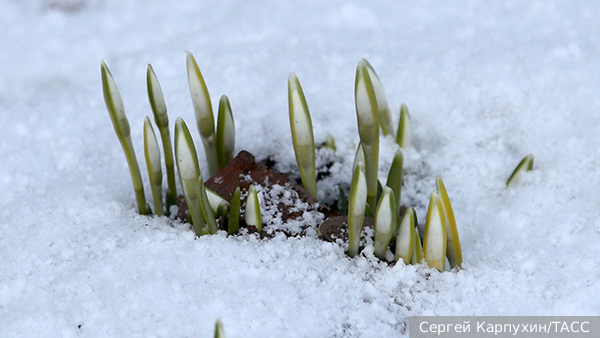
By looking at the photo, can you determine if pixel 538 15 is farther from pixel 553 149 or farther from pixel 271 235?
pixel 271 235

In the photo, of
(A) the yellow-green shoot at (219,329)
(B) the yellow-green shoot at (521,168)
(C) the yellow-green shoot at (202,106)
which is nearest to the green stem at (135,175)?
(C) the yellow-green shoot at (202,106)

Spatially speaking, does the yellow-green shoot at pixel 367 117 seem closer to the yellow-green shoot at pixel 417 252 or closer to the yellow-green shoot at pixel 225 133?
the yellow-green shoot at pixel 417 252

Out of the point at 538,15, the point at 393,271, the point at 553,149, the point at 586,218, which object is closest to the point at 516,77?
the point at 553,149

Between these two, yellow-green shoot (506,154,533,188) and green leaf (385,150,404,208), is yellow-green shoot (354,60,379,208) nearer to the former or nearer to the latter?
green leaf (385,150,404,208)

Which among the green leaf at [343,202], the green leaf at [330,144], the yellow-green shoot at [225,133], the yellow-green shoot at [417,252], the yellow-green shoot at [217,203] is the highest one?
the yellow-green shoot at [225,133]

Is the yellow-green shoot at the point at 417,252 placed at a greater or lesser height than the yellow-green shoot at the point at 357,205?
lesser

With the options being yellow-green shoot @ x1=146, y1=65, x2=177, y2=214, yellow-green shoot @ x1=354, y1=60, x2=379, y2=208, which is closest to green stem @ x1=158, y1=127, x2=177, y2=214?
yellow-green shoot @ x1=146, y1=65, x2=177, y2=214

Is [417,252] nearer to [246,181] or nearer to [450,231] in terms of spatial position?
[450,231]

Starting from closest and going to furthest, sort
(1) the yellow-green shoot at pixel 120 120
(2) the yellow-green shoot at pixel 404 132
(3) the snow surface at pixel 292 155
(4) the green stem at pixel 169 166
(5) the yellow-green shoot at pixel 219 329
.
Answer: (5) the yellow-green shoot at pixel 219 329, (3) the snow surface at pixel 292 155, (1) the yellow-green shoot at pixel 120 120, (4) the green stem at pixel 169 166, (2) the yellow-green shoot at pixel 404 132
